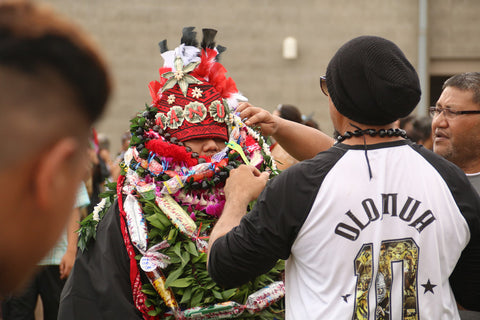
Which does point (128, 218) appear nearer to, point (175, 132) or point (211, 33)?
point (175, 132)

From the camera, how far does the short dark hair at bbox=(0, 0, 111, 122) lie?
3.86ft

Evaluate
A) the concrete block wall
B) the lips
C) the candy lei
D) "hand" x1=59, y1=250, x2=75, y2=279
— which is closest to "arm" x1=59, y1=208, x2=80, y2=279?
"hand" x1=59, y1=250, x2=75, y2=279

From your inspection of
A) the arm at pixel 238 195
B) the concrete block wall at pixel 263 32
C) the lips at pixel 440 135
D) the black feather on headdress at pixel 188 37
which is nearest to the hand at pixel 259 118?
the black feather on headdress at pixel 188 37

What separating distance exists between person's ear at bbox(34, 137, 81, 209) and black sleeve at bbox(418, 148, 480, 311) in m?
1.34

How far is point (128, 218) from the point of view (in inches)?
109

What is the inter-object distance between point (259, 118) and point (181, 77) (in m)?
0.44

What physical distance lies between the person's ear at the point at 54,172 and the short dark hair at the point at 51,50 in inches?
4.2

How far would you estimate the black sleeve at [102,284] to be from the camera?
8.70 feet

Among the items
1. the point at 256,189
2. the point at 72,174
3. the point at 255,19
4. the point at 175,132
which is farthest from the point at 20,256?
the point at 255,19

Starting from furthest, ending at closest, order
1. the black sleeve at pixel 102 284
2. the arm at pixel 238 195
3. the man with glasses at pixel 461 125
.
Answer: the man with glasses at pixel 461 125 → the black sleeve at pixel 102 284 → the arm at pixel 238 195

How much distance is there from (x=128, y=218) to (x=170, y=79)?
729mm

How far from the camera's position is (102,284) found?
269 cm

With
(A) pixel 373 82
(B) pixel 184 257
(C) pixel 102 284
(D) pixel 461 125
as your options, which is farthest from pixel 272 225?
(D) pixel 461 125

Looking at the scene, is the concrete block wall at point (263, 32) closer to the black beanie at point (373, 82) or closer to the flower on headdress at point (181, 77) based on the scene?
the flower on headdress at point (181, 77)
